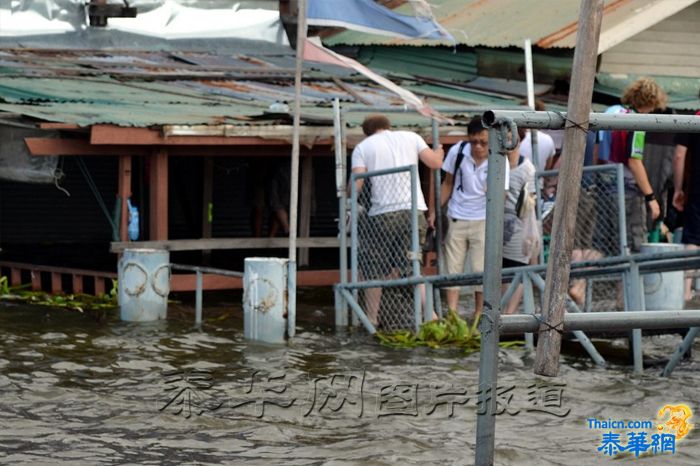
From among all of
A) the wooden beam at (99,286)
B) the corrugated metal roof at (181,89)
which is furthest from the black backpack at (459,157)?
the wooden beam at (99,286)

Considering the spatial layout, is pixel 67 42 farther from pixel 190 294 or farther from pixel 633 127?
pixel 633 127

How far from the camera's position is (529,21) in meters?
17.5

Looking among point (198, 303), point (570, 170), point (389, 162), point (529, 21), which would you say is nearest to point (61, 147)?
point (198, 303)

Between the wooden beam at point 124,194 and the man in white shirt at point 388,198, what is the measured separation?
2761mm

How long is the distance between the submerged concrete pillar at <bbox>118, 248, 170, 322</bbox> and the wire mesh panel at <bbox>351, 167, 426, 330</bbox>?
1.76 metres

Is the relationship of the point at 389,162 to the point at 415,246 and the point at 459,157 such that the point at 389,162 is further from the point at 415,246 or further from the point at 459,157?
the point at 415,246

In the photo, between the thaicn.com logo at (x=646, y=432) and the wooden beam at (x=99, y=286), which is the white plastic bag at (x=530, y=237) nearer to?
the thaicn.com logo at (x=646, y=432)

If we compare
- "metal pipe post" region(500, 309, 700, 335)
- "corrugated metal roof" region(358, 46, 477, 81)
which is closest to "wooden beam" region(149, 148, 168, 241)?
"corrugated metal roof" region(358, 46, 477, 81)

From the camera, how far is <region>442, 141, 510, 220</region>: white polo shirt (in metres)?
10.8

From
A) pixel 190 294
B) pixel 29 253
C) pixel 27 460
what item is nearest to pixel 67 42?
pixel 190 294

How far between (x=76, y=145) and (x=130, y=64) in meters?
3.41

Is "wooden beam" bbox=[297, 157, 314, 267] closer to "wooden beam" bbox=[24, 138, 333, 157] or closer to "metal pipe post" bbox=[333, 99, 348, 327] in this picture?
"wooden beam" bbox=[24, 138, 333, 157]

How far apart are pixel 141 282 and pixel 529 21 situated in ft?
26.6

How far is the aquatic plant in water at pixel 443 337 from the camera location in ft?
34.5
